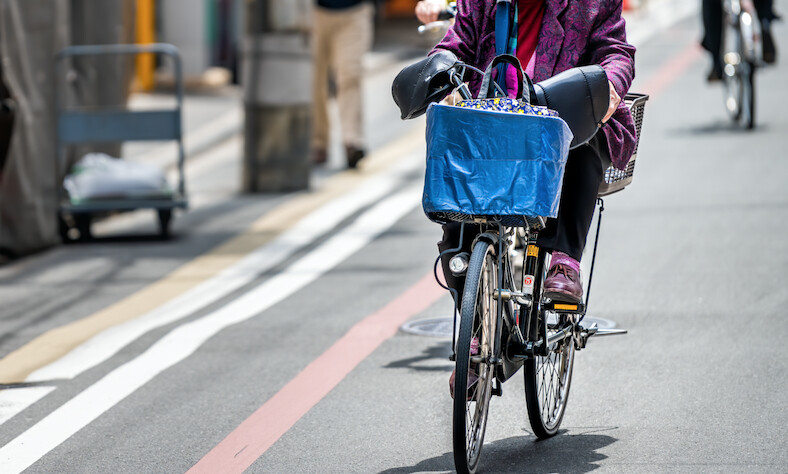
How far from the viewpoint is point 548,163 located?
4.23 meters

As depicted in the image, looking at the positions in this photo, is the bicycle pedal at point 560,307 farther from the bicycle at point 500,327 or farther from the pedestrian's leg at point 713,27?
the pedestrian's leg at point 713,27

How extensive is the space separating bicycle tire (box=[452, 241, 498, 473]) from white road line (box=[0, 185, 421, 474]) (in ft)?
4.95

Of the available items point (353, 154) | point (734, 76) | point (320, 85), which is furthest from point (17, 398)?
point (734, 76)

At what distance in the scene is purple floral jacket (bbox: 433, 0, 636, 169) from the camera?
4.66 meters

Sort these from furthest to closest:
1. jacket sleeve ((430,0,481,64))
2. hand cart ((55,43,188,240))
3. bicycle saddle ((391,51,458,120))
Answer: hand cart ((55,43,188,240))
jacket sleeve ((430,0,481,64))
bicycle saddle ((391,51,458,120))

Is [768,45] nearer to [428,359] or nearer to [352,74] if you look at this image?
[352,74]

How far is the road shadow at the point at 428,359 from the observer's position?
5.96 meters

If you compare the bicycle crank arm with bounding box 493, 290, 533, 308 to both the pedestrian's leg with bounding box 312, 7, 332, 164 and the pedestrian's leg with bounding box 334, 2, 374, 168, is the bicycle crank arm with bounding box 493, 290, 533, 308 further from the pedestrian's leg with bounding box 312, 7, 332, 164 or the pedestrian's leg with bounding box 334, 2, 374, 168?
the pedestrian's leg with bounding box 312, 7, 332, 164

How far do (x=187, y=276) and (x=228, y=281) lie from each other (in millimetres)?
354

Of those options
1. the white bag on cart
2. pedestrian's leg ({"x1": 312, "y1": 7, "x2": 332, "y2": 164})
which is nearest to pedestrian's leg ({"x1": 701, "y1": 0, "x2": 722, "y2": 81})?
pedestrian's leg ({"x1": 312, "y1": 7, "x2": 332, "y2": 164})

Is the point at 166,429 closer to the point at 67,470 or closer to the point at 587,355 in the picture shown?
the point at 67,470

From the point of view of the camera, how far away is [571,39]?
4.67m

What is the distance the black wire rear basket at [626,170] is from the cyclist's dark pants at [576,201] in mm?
180

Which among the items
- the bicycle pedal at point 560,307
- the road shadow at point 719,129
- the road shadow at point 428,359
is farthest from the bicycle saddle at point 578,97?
the road shadow at point 719,129
